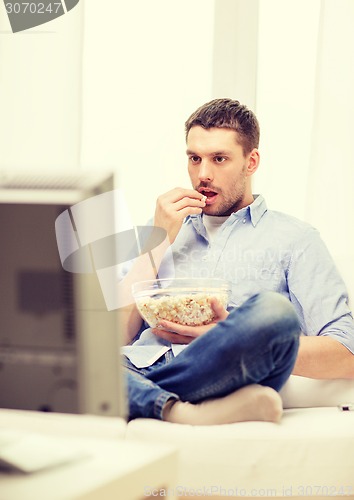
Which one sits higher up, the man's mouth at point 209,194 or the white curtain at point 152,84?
the white curtain at point 152,84

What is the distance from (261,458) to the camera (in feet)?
4.42

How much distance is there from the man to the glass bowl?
0.03 metres

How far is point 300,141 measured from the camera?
2561 millimetres

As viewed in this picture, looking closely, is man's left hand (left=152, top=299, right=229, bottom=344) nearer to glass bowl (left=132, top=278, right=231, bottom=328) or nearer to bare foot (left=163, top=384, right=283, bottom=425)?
glass bowl (left=132, top=278, right=231, bottom=328)

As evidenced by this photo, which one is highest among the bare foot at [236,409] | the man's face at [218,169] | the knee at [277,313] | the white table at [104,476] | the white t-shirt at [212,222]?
the man's face at [218,169]

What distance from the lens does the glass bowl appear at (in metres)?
1.67

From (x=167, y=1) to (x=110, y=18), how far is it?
240mm

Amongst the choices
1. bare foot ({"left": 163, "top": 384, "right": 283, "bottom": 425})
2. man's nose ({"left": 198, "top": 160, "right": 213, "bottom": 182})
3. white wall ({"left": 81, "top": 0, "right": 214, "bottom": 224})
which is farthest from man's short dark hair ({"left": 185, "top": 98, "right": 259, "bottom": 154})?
bare foot ({"left": 163, "top": 384, "right": 283, "bottom": 425})

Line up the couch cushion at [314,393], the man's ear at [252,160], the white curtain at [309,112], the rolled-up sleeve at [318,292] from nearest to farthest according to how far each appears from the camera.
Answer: the couch cushion at [314,393] → the rolled-up sleeve at [318,292] → the man's ear at [252,160] → the white curtain at [309,112]

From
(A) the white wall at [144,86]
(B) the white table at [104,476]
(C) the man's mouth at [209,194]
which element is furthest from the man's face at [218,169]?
(B) the white table at [104,476]

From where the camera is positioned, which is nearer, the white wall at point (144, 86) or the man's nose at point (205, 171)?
the man's nose at point (205, 171)

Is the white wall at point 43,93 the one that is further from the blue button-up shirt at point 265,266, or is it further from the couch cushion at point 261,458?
the couch cushion at point 261,458

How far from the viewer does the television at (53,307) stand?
0.77 metres

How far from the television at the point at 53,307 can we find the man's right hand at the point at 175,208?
1218 mm
